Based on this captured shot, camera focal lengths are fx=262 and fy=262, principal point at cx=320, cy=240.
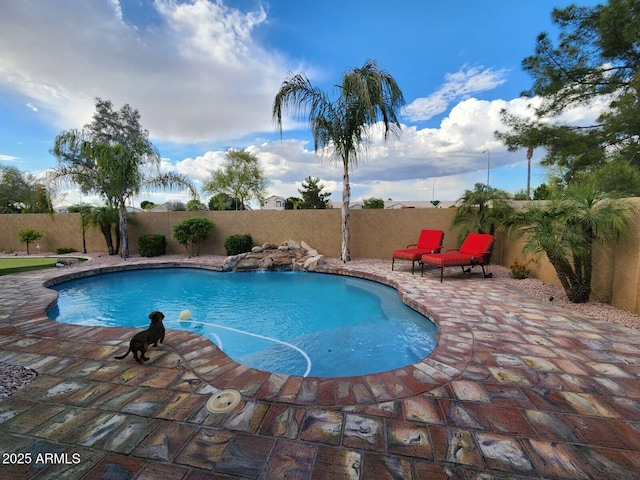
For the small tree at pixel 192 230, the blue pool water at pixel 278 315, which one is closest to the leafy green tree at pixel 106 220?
the small tree at pixel 192 230

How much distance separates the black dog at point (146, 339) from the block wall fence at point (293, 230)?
6835 millimetres

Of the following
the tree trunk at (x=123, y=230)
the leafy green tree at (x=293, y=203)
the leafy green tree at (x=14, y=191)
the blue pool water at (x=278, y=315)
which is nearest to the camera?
the blue pool water at (x=278, y=315)

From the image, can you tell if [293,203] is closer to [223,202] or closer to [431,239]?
[223,202]

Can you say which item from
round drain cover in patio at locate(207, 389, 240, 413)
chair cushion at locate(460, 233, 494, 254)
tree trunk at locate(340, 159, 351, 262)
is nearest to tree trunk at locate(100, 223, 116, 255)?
tree trunk at locate(340, 159, 351, 262)

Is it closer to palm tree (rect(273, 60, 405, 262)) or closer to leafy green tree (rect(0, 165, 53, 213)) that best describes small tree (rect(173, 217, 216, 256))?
palm tree (rect(273, 60, 405, 262))

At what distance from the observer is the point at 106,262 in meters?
8.84

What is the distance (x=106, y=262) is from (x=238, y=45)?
26.5 feet

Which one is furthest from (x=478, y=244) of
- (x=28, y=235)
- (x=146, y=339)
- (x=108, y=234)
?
(x=28, y=235)

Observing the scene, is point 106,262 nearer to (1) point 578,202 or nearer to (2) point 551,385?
(2) point 551,385

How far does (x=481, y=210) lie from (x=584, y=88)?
4.55 meters

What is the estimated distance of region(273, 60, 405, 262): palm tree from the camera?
7.25 m

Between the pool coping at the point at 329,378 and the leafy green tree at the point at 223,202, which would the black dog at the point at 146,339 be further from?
the leafy green tree at the point at 223,202

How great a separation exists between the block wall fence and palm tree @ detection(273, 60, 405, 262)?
8.09ft

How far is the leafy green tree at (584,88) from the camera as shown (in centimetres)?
672
